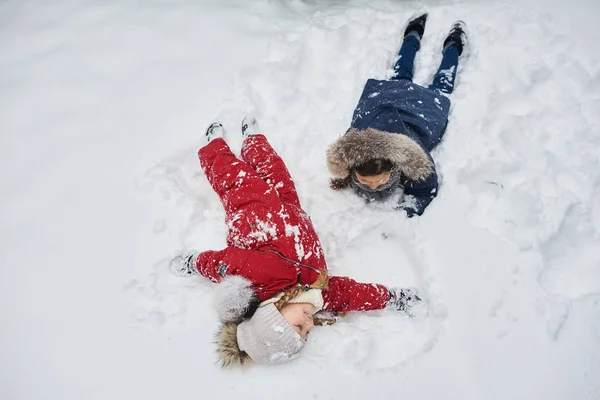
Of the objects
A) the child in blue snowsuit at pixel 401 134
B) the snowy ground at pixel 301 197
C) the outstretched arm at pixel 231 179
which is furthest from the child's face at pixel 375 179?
the outstretched arm at pixel 231 179

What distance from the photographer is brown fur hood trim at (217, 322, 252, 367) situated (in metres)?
1.99

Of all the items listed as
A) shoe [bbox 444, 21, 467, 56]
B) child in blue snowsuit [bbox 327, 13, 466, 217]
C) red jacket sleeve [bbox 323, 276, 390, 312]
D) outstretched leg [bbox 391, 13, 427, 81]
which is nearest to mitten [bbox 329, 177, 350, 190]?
child in blue snowsuit [bbox 327, 13, 466, 217]

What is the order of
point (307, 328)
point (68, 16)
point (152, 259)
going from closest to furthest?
point (307, 328)
point (152, 259)
point (68, 16)

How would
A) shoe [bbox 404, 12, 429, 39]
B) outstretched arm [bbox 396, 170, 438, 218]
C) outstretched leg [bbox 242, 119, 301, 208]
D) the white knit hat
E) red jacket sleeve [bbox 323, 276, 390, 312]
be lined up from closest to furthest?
the white knit hat
red jacket sleeve [bbox 323, 276, 390, 312]
outstretched arm [bbox 396, 170, 438, 218]
outstretched leg [bbox 242, 119, 301, 208]
shoe [bbox 404, 12, 429, 39]

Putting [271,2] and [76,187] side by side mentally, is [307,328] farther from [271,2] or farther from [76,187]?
[271,2]

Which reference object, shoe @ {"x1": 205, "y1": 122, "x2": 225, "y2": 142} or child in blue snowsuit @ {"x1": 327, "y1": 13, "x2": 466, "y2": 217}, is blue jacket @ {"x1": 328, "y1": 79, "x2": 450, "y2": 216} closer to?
child in blue snowsuit @ {"x1": 327, "y1": 13, "x2": 466, "y2": 217}

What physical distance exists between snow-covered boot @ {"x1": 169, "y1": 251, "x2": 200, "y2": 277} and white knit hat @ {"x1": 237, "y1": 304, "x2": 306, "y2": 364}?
466 millimetres

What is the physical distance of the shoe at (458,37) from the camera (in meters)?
2.71

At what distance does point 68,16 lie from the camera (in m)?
2.99

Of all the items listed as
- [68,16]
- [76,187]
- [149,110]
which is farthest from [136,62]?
[76,187]

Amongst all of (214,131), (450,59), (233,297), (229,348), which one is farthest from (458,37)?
(229,348)

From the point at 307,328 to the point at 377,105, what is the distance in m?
1.35

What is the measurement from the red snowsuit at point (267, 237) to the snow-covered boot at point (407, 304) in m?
0.05

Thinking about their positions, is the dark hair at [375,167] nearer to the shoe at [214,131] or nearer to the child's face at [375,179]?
the child's face at [375,179]
